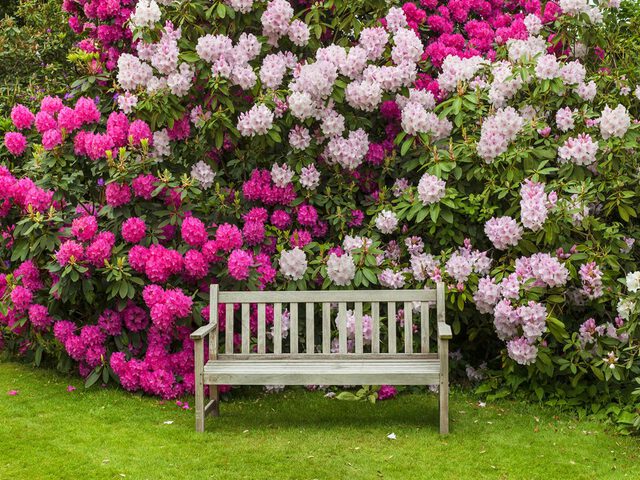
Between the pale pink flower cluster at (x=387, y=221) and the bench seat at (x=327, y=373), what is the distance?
1.20m

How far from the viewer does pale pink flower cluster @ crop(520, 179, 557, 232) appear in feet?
18.0

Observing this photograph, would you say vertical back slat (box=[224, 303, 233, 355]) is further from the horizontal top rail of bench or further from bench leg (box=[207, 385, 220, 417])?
bench leg (box=[207, 385, 220, 417])

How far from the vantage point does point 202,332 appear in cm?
511

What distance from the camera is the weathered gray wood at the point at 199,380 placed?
5.02 meters

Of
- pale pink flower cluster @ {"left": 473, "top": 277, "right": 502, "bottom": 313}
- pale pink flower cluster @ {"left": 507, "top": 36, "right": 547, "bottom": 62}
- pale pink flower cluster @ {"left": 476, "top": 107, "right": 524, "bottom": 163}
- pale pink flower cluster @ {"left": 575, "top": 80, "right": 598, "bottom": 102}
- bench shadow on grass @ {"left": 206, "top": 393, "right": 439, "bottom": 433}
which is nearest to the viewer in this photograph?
bench shadow on grass @ {"left": 206, "top": 393, "right": 439, "bottom": 433}

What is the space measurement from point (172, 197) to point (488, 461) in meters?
2.72

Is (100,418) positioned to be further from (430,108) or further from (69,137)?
(430,108)

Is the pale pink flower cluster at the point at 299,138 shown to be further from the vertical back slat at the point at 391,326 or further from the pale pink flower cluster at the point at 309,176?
the vertical back slat at the point at 391,326

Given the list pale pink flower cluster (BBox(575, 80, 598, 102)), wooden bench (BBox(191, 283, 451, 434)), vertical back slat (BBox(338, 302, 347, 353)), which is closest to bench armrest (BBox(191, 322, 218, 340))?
wooden bench (BBox(191, 283, 451, 434))

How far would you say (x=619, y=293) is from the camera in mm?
5242

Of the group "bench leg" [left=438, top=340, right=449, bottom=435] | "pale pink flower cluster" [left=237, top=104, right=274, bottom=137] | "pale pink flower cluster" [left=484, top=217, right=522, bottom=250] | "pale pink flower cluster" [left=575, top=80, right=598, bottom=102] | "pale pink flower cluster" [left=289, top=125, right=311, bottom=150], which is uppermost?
"pale pink flower cluster" [left=575, top=80, right=598, bottom=102]

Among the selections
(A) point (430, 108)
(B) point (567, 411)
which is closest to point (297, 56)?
(A) point (430, 108)

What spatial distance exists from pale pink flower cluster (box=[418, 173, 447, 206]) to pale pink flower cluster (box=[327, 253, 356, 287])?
648 mm

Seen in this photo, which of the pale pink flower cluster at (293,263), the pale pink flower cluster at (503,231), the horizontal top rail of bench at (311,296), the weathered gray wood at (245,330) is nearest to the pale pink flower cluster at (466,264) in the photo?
the pale pink flower cluster at (503,231)
